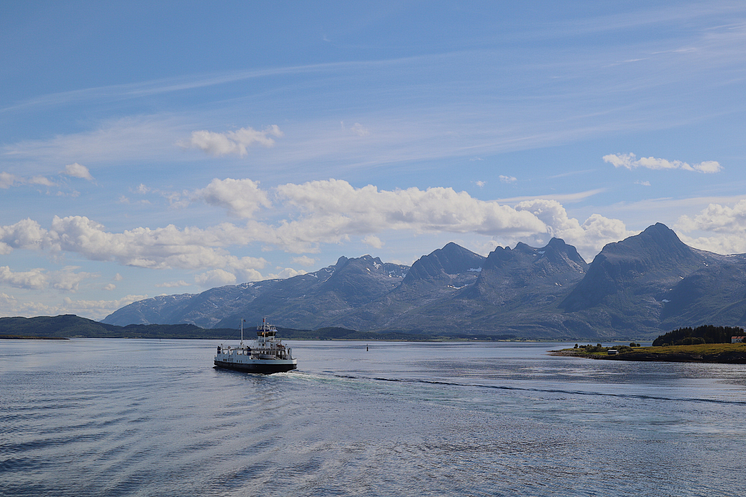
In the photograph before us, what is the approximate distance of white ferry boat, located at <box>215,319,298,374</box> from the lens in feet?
476

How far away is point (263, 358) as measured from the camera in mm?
149250

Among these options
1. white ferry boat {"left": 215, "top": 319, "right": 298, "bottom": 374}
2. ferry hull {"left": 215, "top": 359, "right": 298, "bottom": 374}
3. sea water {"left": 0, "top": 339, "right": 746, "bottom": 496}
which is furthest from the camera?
white ferry boat {"left": 215, "top": 319, "right": 298, "bottom": 374}

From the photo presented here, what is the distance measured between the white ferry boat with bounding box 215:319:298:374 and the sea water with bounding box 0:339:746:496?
3144cm

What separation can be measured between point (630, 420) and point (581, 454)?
22864 mm

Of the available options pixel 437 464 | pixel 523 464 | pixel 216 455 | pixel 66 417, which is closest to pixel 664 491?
pixel 523 464

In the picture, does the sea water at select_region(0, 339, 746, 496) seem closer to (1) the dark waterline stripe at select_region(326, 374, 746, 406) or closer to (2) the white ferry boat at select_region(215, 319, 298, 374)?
(1) the dark waterline stripe at select_region(326, 374, 746, 406)

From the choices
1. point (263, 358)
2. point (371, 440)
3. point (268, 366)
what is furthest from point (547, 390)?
point (263, 358)

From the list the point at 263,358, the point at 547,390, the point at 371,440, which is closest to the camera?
the point at 371,440

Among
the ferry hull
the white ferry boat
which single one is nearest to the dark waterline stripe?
the ferry hull

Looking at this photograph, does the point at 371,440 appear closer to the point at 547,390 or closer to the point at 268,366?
the point at 547,390

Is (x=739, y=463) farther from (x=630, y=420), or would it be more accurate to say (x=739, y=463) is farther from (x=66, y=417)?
(x=66, y=417)

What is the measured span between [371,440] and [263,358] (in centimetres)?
9131

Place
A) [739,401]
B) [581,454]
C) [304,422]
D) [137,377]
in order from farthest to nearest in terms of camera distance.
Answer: [137,377]
[739,401]
[304,422]
[581,454]

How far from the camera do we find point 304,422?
73.7 metres
